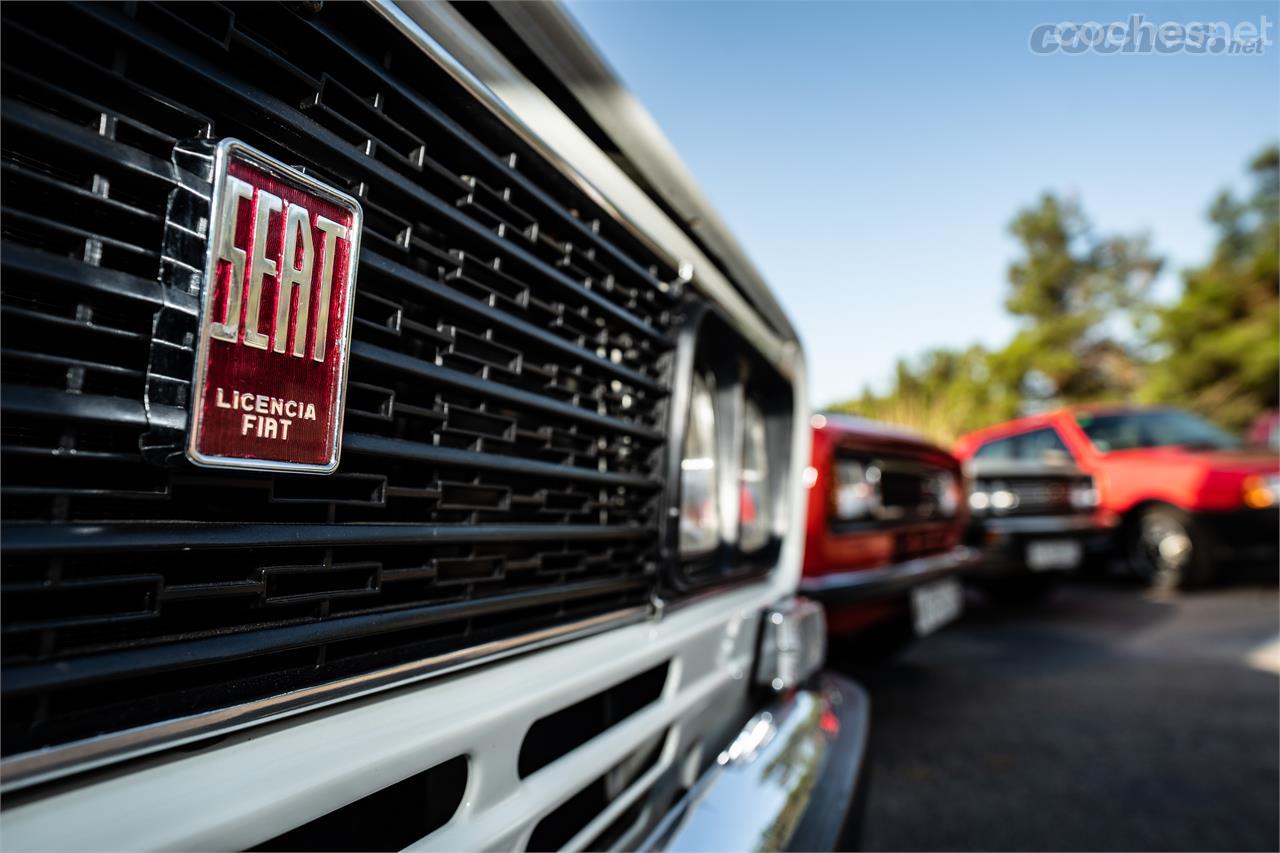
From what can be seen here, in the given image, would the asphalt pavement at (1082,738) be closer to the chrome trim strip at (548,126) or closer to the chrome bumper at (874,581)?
the chrome bumper at (874,581)

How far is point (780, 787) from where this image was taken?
4.02 ft

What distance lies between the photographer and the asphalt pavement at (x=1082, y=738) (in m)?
2.01

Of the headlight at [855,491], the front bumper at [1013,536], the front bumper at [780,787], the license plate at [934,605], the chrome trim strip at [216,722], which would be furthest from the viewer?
the front bumper at [1013,536]

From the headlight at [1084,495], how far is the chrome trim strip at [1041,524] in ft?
0.30

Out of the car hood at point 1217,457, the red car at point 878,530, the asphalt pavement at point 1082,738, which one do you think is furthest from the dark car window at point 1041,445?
the red car at point 878,530

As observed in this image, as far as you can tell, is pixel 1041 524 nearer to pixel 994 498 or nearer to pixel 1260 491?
pixel 994 498

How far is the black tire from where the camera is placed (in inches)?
219

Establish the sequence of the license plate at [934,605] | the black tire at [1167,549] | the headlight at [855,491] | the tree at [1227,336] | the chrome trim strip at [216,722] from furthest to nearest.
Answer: the tree at [1227,336]
the black tire at [1167,549]
the license plate at [934,605]
the headlight at [855,491]
the chrome trim strip at [216,722]

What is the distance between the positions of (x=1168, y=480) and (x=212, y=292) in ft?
22.1

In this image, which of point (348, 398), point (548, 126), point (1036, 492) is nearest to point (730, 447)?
point (548, 126)

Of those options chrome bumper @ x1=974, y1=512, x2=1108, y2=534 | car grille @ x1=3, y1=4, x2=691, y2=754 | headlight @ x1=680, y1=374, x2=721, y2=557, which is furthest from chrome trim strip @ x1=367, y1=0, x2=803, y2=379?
chrome bumper @ x1=974, y1=512, x2=1108, y2=534

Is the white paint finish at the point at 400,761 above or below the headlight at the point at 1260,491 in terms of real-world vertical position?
below

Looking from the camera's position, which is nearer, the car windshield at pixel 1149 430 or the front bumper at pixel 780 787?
the front bumper at pixel 780 787

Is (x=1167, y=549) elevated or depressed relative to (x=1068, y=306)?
depressed
